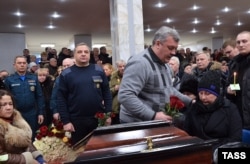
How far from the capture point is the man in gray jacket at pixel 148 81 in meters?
2.03

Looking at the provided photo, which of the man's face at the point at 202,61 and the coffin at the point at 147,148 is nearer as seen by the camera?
the coffin at the point at 147,148

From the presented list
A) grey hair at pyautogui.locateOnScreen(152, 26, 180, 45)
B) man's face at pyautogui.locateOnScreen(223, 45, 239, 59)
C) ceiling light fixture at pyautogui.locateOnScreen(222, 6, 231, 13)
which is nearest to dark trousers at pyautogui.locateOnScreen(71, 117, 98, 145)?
grey hair at pyautogui.locateOnScreen(152, 26, 180, 45)

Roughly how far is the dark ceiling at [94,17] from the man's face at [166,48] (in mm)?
8810

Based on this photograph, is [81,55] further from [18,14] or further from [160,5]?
[18,14]

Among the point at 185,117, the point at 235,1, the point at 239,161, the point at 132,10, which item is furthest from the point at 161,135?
the point at 235,1

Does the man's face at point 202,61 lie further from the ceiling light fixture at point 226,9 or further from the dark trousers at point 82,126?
the ceiling light fixture at point 226,9

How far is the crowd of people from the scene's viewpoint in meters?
2.11

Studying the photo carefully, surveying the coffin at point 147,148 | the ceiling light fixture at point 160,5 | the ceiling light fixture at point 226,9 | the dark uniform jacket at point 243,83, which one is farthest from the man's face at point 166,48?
the ceiling light fixture at point 226,9

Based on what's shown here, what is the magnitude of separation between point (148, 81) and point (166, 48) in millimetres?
241

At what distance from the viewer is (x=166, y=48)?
2129 millimetres

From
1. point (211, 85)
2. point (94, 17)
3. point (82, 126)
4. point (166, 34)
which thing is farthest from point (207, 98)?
point (94, 17)

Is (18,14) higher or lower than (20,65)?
higher

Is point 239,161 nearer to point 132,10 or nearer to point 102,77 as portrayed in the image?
point 102,77

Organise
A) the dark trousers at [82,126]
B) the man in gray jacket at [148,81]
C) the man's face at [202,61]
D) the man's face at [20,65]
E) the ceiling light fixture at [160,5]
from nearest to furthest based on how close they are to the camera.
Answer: the man in gray jacket at [148,81] < the dark trousers at [82,126] < the man's face at [202,61] < the man's face at [20,65] < the ceiling light fixture at [160,5]
